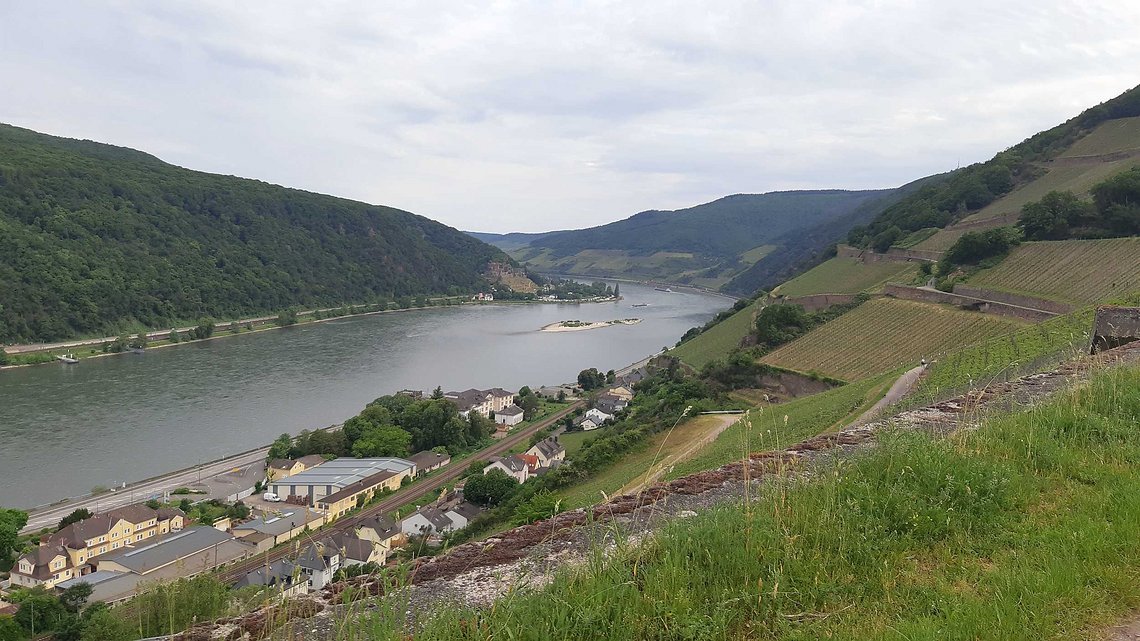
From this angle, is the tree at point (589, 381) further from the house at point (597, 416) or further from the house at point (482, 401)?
the house at point (597, 416)

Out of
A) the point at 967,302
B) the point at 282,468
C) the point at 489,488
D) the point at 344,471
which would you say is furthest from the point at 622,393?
the point at 282,468

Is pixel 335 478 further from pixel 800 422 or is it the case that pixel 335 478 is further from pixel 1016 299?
pixel 1016 299

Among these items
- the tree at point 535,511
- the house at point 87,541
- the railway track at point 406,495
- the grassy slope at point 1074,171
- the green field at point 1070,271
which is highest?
the grassy slope at point 1074,171

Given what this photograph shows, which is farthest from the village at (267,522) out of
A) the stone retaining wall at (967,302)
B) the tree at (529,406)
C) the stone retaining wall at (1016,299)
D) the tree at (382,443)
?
the stone retaining wall at (1016,299)

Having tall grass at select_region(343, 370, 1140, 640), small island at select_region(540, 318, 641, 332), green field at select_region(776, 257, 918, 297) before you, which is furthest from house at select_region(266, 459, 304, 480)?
small island at select_region(540, 318, 641, 332)

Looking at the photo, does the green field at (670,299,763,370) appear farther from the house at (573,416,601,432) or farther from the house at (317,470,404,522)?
the house at (317,470,404,522)

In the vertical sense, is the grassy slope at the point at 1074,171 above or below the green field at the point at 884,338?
above
